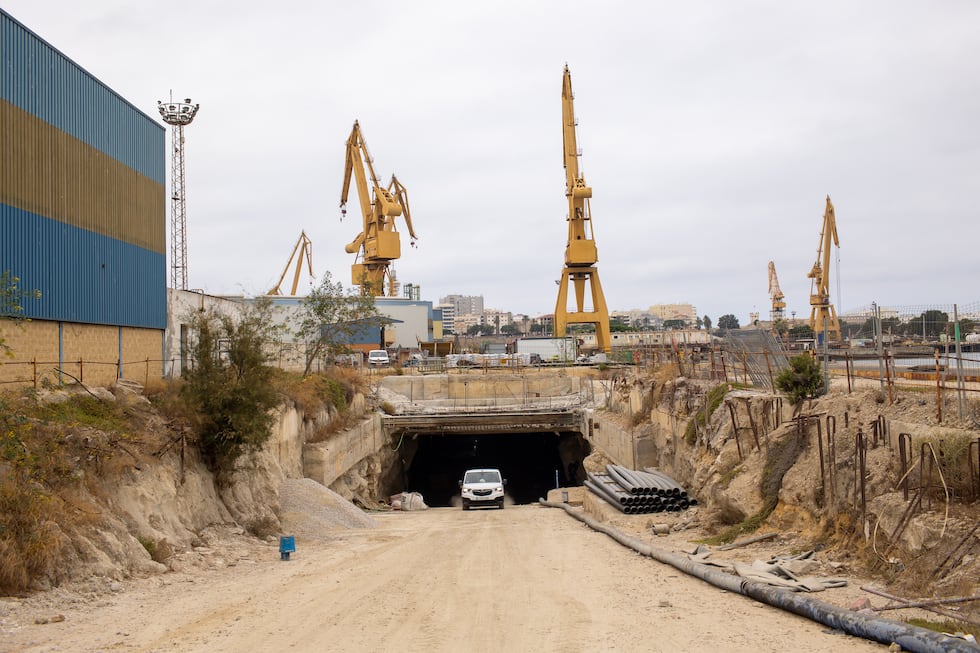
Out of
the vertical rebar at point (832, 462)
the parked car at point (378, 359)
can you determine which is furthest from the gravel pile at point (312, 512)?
the parked car at point (378, 359)

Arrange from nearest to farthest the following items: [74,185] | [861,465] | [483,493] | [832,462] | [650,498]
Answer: [861,465], [832,462], [74,185], [650,498], [483,493]

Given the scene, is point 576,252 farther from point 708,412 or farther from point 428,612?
point 428,612

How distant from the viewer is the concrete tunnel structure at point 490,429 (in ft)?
127

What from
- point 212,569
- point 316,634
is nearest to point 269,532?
point 212,569

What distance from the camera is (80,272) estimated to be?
64.0 feet

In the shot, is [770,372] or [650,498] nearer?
[770,372]

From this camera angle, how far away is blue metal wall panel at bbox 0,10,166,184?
17.0m

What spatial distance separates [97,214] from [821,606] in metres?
19.4

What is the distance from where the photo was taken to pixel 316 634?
949 cm

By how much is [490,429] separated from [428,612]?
28.7 metres

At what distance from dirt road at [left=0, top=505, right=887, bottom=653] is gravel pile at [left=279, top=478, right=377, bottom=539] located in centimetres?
385

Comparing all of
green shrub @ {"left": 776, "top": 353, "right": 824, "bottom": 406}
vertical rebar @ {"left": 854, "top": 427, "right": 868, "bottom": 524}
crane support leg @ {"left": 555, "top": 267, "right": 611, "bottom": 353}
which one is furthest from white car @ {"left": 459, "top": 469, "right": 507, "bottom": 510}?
crane support leg @ {"left": 555, "top": 267, "right": 611, "bottom": 353}

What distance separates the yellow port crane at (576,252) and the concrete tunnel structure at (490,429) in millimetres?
13928

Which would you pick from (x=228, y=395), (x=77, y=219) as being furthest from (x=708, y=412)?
(x=77, y=219)
